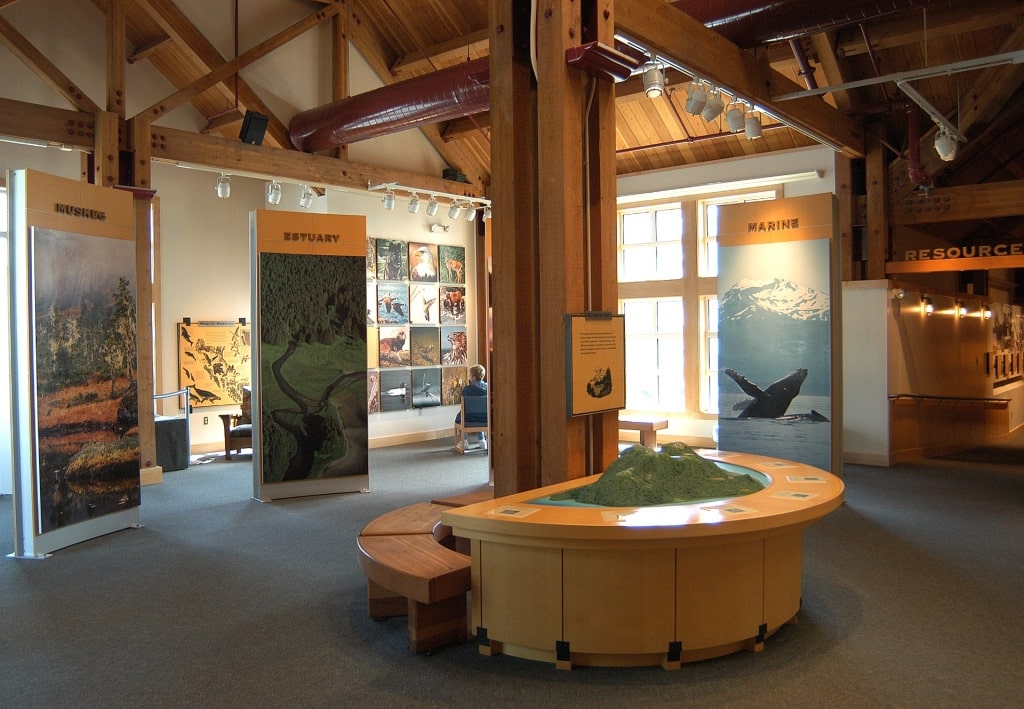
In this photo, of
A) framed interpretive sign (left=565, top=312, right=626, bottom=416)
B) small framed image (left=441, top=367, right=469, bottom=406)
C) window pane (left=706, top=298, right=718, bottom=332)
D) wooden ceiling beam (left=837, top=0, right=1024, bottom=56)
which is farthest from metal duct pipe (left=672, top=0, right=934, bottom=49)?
small framed image (left=441, top=367, right=469, bottom=406)

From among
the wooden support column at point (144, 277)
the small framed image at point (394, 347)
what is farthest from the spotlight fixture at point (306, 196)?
the small framed image at point (394, 347)

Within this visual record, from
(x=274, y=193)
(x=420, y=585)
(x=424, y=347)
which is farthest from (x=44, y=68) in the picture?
(x=420, y=585)

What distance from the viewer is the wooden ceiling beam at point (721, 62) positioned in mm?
5285

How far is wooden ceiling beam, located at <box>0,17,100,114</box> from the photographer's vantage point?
8.16 meters

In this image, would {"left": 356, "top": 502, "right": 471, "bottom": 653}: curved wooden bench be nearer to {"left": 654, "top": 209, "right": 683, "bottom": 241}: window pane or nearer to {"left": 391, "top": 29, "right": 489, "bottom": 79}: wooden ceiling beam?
{"left": 391, "top": 29, "right": 489, "bottom": 79}: wooden ceiling beam

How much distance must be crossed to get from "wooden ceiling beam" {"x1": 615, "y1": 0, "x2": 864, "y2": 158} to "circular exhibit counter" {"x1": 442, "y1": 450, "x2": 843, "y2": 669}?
3.15 m

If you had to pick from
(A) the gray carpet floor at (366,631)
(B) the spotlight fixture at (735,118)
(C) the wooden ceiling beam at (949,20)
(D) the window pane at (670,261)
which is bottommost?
(A) the gray carpet floor at (366,631)

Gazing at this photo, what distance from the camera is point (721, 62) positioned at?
6555 mm

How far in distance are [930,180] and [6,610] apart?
31.8 ft

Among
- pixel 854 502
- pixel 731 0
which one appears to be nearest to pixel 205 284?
pixel 731 0

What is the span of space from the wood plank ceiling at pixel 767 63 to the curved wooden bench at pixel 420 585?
4958 mm

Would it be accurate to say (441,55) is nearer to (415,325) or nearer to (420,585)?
(415,325)

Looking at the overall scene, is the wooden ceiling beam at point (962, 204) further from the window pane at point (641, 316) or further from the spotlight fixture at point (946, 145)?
the window pane at point (641, 316)

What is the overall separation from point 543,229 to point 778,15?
3.59 m
